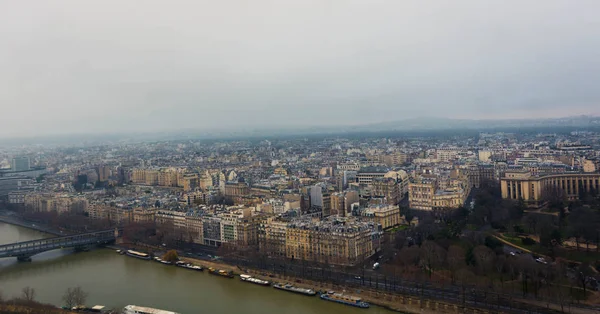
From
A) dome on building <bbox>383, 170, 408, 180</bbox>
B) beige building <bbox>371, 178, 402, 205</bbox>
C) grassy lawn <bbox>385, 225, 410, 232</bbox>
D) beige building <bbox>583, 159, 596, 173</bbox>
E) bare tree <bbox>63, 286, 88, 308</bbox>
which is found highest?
beige building <bbox>583, 159, 596, 173</bbox>

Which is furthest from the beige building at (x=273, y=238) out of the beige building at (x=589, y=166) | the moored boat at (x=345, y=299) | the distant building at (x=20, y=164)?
the distant building at (x=20, y=164)

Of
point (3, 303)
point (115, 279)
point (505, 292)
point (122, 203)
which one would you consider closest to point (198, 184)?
point (122, 203)

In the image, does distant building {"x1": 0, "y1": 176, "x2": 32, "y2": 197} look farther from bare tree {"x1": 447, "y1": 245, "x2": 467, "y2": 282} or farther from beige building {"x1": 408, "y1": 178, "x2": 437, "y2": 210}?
bare tree {"x1": 447, "y1": 245, "x2": 467, "y2": 282}

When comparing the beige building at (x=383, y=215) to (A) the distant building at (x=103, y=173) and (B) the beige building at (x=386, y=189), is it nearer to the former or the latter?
(B) the beige building at (x=386, y=189)

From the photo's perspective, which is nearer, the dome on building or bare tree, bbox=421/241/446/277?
bare tree, bbox=421/241/446/277

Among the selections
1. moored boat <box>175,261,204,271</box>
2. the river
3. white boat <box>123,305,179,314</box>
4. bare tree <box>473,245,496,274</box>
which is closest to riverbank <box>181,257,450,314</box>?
the river

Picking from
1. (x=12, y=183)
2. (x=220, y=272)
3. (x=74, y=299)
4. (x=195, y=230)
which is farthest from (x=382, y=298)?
(x=12, y=183)

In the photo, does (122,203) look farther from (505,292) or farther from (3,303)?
(505,292)
